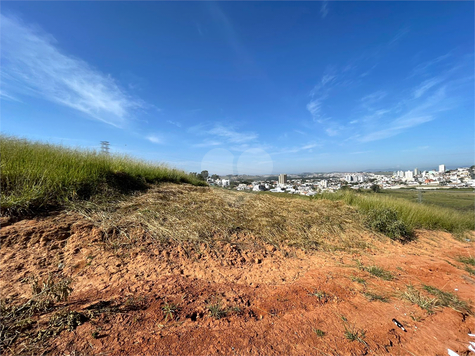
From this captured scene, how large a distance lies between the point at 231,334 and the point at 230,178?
28.2 ft

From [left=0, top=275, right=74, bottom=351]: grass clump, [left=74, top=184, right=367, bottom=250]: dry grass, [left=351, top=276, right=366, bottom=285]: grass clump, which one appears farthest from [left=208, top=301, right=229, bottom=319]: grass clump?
[left=351, top=276, right=366, bottom=285]: grass clump

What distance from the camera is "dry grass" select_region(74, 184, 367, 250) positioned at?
2.93 metres

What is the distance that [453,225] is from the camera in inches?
237

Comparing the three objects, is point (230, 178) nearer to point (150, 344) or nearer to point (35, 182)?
point (35, 182)

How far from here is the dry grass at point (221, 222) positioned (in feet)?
9.62

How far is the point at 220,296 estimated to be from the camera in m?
1.94

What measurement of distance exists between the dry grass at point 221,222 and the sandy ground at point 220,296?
247mm

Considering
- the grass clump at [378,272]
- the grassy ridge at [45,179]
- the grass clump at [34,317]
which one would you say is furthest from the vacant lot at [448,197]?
the grassy ridge at [45,179]

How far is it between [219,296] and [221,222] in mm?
1768

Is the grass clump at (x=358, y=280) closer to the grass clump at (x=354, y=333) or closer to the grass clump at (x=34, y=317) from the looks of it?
the grass clump at (x=354, y=333)

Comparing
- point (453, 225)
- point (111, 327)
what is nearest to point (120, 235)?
point (111, 327)

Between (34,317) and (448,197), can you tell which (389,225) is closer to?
(34,317)

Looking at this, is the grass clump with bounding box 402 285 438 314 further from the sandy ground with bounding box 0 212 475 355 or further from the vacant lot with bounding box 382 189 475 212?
the vacant lot with bounding box 382 189 475 212

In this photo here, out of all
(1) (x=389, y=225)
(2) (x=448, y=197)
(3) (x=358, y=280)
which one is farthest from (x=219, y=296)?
(2) (x=448, y=197)
